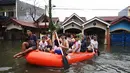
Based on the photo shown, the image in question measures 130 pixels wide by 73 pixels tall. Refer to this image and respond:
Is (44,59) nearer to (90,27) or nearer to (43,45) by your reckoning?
(43,45)

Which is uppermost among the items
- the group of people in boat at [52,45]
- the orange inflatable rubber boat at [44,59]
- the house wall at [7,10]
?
the house wall at [7,10]

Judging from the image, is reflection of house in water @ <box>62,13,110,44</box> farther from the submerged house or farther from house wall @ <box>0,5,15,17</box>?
house wall @ <box>0,5,15,17</box>

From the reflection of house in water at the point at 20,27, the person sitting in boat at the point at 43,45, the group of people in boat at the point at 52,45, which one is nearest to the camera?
the group of people in boat at the point at 52,45

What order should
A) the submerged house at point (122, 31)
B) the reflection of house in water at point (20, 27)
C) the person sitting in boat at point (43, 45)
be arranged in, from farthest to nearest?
the reflection of house in water at point (20, 27)
the submerged house at point (122, 31)
the person sitting in boat at point (43, 45)

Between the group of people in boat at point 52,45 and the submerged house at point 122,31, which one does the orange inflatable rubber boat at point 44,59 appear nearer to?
the group of people in boat at point 52,45

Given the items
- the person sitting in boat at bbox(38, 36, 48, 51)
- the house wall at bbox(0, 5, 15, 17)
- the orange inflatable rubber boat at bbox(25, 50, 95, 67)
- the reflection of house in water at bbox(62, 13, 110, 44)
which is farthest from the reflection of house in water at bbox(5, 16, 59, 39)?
the orange inflatable rubber boat at bbox(25, 50, 95, 67)

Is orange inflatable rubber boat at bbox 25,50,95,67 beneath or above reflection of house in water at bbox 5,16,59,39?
beneath

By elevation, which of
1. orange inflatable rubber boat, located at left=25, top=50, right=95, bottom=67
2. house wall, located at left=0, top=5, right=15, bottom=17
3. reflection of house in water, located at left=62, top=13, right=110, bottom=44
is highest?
house wall, located at left=0, top=5, right=15, bottom=17

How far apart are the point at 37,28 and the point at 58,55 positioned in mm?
26112

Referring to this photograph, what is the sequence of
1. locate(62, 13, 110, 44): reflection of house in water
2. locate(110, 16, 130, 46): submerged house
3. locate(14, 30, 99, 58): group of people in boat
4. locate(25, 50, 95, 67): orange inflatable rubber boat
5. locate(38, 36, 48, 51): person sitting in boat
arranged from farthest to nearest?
locate(62, 13, 110, 44): reflection of house in water < locate(110, 16, 130, 46): submerged house < locate(38, 36, 48, 51): person sitting in boat < locate(14, 30, 99, 58): group of people in boat < locate(25, 50, 95, 67): orange inflatable rubber boat

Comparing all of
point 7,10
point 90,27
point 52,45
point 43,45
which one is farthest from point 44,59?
point 7,10

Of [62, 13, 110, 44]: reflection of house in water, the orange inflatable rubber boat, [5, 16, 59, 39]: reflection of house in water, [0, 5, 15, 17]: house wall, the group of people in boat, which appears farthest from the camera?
[0, 5, 15, 17]: house wall

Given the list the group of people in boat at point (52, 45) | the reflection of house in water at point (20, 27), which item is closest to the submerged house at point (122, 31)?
the reflection of house in water at point (20, 27)

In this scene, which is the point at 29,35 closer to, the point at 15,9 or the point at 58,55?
the point at 58,55
